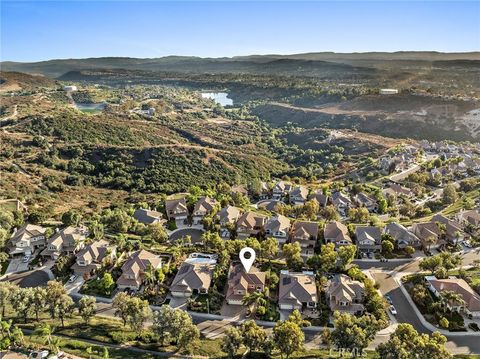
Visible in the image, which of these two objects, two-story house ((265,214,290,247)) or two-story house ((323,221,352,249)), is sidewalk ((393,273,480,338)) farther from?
two-story house ((265,214,290,247))

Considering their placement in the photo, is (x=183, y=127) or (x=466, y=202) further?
(x=183, y=127)

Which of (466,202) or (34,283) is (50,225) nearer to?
(34,283)

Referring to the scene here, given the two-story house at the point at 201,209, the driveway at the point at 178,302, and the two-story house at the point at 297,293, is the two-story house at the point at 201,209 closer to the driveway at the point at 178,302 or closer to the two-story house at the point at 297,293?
the driveway at the point at 178,302

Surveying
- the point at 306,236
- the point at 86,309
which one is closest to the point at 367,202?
the point at 306,236

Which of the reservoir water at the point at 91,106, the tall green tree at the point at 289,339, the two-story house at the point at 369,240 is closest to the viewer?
the tall green tree at the point at 289,339

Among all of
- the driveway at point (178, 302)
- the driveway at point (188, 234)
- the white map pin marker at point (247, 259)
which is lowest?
the driveway at point (178, 302)

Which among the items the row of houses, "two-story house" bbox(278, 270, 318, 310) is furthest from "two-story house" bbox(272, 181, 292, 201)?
"two-story house" bbox(278, 270, 318, 310)

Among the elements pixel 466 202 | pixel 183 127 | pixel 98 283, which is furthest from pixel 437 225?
pixel 183 127

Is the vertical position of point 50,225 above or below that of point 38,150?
below

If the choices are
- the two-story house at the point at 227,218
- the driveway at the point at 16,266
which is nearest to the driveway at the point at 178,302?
the two-story house at the point at 227,218
